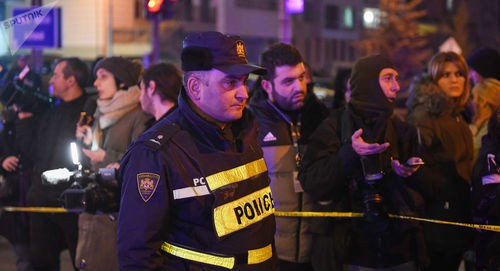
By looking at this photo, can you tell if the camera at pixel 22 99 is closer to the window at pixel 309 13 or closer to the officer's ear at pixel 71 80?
the officer's ear at pixel 71 80

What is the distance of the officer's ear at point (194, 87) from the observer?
3318 millimetres

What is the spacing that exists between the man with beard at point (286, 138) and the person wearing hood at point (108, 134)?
1.19 meters

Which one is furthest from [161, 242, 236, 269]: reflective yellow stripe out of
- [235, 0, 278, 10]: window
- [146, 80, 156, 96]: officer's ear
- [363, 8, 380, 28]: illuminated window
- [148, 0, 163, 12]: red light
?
[363, 8, 380, 28]: illuminated window

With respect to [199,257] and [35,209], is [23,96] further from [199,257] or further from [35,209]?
[199,257]

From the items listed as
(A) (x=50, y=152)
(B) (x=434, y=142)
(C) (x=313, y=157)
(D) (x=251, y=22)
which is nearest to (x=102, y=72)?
(A) (x=50, y=152)

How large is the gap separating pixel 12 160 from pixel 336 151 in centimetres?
343

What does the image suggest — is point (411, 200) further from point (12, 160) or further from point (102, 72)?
point (12, 160)

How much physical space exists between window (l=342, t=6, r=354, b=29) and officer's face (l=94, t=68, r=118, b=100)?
4914 centimetres

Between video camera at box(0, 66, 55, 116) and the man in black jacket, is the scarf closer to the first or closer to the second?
the man in black jacket

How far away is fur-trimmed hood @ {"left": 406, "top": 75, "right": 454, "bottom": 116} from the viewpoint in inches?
218

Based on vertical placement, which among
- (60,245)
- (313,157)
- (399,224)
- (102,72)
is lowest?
(60,245)

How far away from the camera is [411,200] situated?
4.67 m

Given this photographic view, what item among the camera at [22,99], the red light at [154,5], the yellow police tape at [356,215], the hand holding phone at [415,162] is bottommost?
the yellow police tape at [356,215]

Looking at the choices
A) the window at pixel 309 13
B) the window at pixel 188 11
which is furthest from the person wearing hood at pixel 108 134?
the window at pixel 309 13
